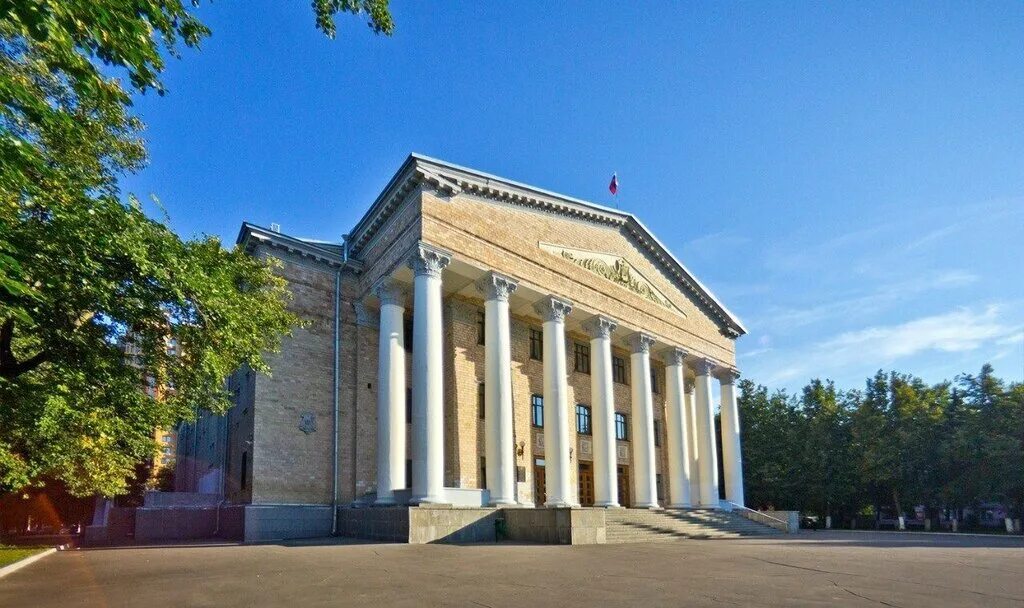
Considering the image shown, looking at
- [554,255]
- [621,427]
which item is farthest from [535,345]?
[621,427]

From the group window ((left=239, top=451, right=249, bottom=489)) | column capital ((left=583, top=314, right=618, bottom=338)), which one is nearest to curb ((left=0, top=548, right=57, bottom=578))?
window ((left=239, top=451, right=249, bottom=489))

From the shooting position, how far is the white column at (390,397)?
22.0m

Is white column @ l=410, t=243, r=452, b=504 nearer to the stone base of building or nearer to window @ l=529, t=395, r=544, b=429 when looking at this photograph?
the stone base of building

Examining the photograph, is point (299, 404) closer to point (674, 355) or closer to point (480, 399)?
point (480, 399)

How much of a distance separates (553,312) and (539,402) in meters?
5.21

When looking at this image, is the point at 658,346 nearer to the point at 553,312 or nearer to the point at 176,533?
the point at 553,312

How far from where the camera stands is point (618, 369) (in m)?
33.6

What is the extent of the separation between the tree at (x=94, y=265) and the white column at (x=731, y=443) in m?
27.6

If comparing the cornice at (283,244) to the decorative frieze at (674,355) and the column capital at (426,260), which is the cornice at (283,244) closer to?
the column capital at (426,260)

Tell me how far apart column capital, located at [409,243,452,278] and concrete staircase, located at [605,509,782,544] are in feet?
32.7

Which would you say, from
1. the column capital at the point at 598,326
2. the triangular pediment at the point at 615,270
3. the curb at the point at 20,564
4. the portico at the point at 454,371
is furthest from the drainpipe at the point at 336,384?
the column capital at the point at 598,326

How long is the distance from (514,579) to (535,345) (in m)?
19.2

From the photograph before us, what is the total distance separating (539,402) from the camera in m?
29.2

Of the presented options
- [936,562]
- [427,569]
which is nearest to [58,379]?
[427,569]
